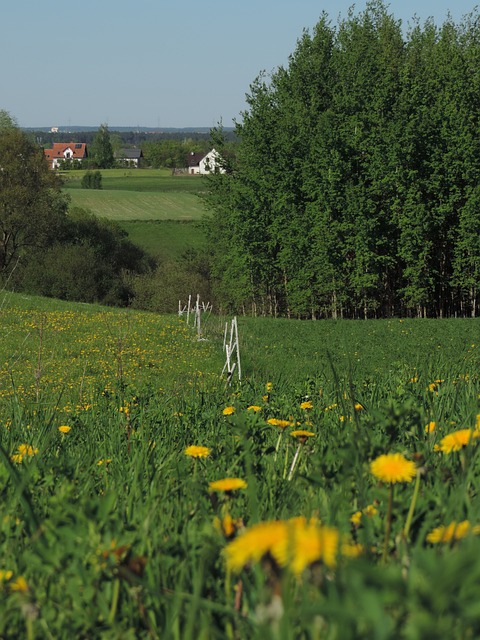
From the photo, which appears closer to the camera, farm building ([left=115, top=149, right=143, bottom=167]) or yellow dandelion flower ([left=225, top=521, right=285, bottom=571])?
yellow dandelion flower ([left=225, top=521, right=285, bottom=571])

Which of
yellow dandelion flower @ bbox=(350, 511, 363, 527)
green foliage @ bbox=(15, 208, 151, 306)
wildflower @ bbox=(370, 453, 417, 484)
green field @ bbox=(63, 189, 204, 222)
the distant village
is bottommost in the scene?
green foliage @ bbox=(15, 208, 151, 306)

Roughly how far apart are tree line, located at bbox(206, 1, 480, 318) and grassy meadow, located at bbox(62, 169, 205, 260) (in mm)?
21279

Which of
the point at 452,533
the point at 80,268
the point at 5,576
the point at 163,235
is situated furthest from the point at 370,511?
the point at 163,235

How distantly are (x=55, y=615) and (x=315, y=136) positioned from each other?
131 feet

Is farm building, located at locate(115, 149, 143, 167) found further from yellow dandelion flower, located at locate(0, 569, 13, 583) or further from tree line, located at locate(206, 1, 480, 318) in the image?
yellow dandelion flower, located at locate(0, 569, 13, 583)

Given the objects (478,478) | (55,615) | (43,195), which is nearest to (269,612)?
(55,615)

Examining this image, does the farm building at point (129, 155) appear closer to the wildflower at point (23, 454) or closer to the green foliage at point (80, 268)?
the green foliage at point (80, 268)

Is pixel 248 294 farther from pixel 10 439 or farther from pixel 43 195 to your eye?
pixel 10 439

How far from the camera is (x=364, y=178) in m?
40.5

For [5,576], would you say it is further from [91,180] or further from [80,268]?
[91,180]

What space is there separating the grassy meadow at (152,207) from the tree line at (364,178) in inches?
838

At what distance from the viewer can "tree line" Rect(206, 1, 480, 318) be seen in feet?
125

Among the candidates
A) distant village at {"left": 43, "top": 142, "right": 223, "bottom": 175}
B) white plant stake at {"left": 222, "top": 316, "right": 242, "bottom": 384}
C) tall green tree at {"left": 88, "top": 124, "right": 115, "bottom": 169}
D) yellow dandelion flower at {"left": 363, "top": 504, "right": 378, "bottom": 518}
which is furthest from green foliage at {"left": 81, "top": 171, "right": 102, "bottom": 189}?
yellow dandelion flower at {"left": 363, "top": 504, "right": 378, "bottom": 518}

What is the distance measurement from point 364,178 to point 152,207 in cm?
5641
